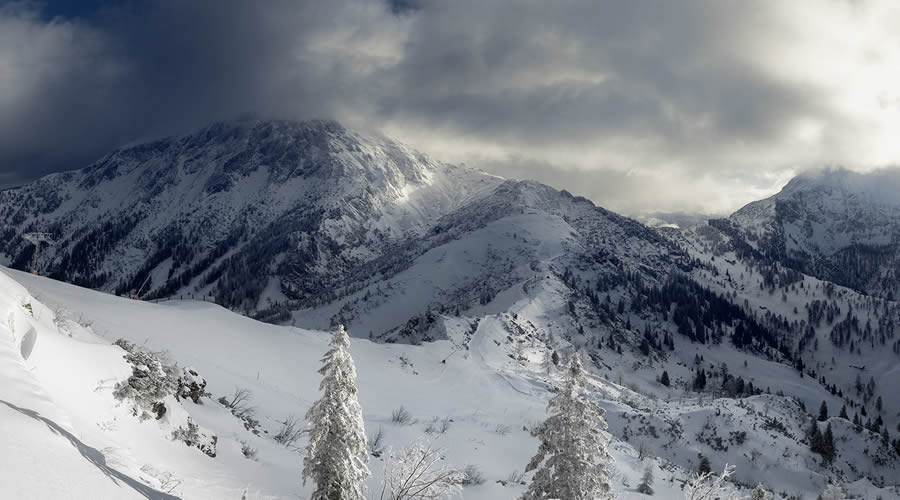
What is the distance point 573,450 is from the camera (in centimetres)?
1242

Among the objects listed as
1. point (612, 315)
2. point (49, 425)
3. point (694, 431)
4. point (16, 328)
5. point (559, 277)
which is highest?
point (559, 277)

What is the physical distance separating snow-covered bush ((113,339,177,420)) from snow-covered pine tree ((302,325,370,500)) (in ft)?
12.5

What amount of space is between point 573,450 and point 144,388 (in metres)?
10.9

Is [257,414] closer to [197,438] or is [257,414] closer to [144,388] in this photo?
[197,438]

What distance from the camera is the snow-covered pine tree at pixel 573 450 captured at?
40.4ft

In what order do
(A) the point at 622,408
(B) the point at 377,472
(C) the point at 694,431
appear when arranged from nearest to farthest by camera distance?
1. (B) the point at 377,472
2. (C) the point at 694,431
3. (A) the point at 622,408

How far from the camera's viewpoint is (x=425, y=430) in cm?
2416

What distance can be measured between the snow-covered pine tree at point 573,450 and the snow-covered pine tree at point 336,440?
16.4ft

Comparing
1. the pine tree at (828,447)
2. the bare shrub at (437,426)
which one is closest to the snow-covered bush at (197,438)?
the bare shrub at (437,426)

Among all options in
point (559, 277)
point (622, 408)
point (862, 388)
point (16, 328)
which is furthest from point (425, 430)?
point (862, 388)

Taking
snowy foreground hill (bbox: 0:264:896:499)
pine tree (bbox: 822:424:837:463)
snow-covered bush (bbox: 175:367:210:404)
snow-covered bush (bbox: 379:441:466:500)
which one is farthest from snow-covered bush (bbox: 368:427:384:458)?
pine tree (bbox: 822:424:837:463)

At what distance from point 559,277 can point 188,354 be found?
152 m

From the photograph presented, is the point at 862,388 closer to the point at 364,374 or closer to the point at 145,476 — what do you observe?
the point at 364,374

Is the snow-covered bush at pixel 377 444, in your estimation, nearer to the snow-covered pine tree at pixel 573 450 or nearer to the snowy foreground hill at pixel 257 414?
the snowy foreground hill at pixel 257 414
